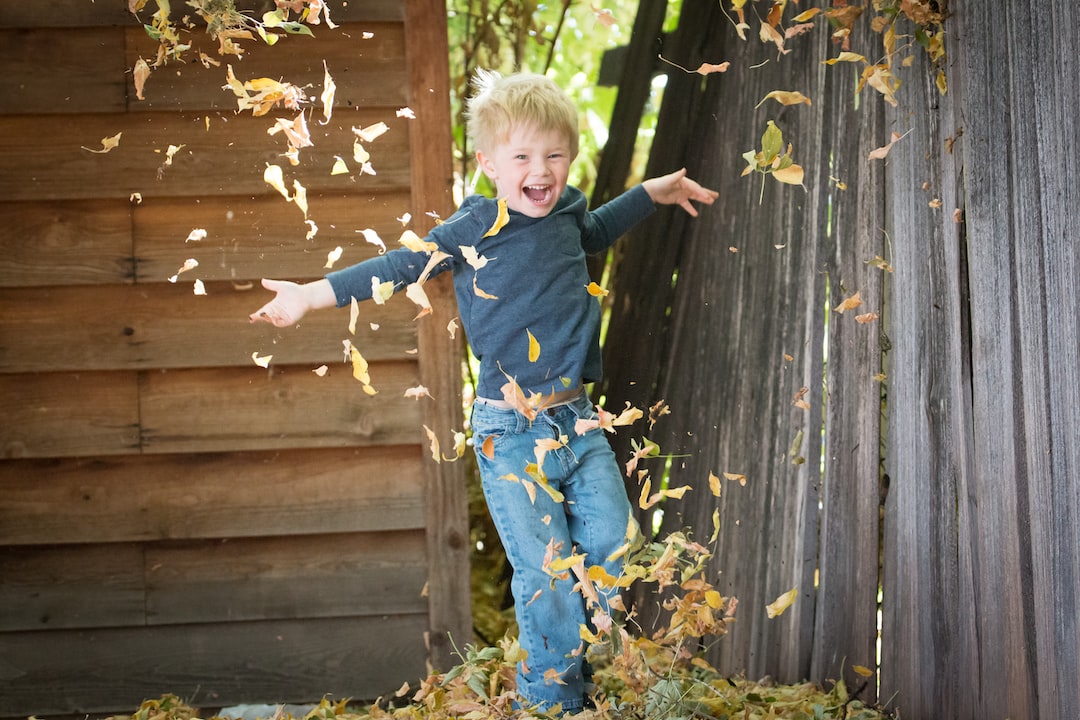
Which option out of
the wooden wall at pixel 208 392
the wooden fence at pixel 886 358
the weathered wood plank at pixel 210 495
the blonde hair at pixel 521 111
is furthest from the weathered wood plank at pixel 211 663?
the blonde hair at pixel 521 111

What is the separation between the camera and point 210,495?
10.7 ft

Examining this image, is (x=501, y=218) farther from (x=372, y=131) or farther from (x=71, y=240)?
(x=71, y=240)

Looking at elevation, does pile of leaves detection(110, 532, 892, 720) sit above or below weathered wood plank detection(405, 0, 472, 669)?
below

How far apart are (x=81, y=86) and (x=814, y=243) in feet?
6.45

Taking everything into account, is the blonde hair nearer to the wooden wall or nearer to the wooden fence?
the wooden wall

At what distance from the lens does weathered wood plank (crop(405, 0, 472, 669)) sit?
3.12 meters

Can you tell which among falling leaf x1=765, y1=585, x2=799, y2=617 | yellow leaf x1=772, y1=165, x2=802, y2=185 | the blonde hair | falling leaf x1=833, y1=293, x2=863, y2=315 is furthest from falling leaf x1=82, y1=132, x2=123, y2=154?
falling leaf x1=765, y1=585, x2=799, y2=617

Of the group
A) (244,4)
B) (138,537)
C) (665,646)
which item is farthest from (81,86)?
(665,646)

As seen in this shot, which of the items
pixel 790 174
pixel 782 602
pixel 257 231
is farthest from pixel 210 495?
pixel 790 174

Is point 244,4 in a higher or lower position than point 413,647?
higher

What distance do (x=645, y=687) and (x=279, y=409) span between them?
1.28 metres

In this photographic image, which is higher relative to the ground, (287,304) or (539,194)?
(539,194)

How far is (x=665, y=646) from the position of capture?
3.34m

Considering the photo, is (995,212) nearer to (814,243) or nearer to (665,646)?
(814,243)
